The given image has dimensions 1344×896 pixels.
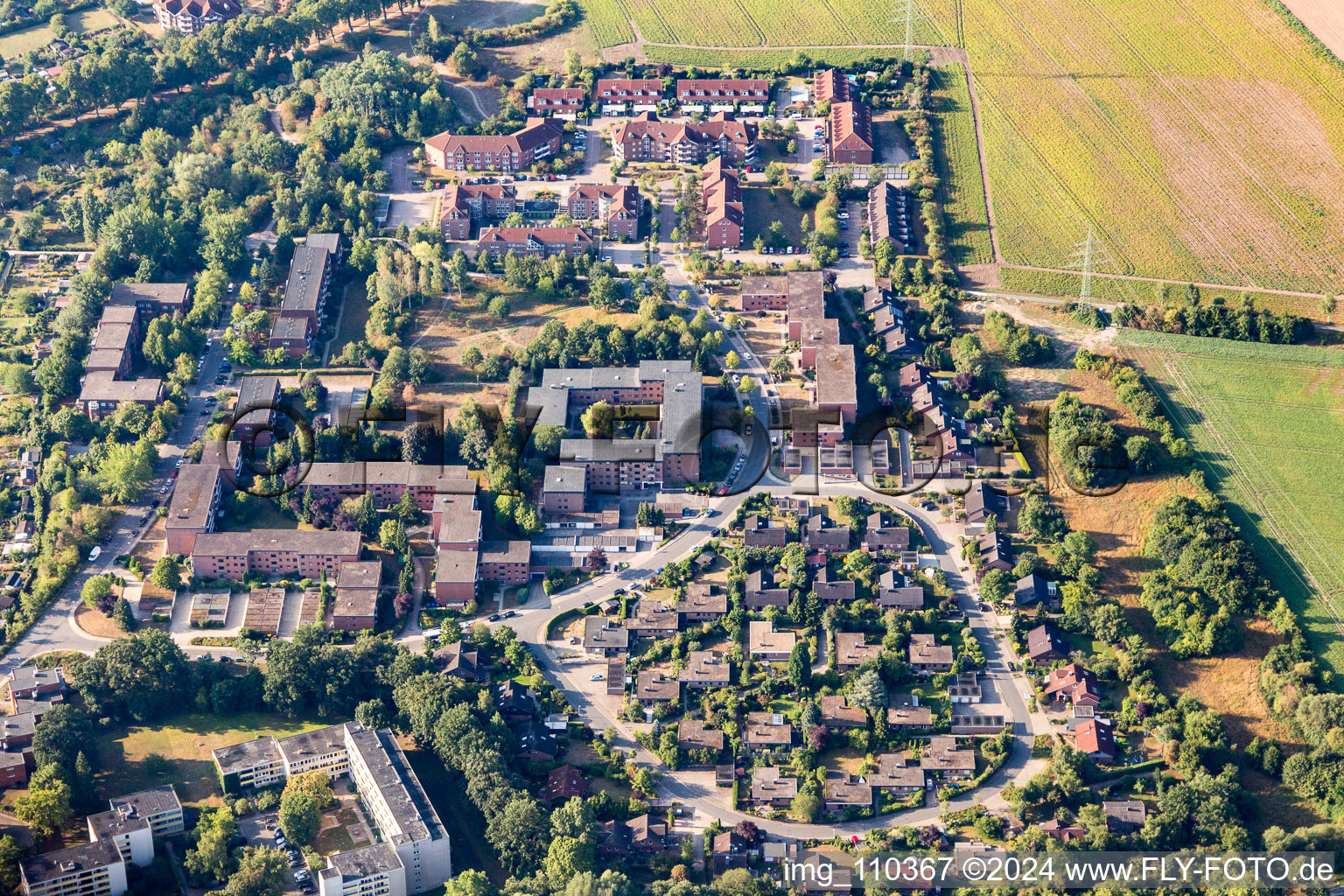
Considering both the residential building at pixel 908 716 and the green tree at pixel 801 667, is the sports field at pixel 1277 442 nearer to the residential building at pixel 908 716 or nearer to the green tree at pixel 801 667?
the residential building at pixel 908 716

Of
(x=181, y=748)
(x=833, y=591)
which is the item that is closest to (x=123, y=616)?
(x=181, y=748)

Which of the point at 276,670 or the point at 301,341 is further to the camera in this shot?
the point at 301,341

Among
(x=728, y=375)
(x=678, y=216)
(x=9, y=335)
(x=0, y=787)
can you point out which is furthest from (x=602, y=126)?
(x=0, y=787)

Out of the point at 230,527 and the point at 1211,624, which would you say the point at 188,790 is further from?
the point at 1211,624

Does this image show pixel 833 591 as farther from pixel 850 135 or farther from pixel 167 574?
pixel 850 135

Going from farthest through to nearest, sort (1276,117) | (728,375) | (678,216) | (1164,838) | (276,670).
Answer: (1276,117) → (678,216) → (728,375) → (276,670) → (1164,838)

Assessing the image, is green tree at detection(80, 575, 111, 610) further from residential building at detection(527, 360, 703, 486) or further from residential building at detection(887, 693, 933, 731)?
residential building at detection(887, 693, 933, 731)
